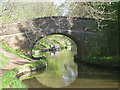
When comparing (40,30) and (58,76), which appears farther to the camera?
(40,30)

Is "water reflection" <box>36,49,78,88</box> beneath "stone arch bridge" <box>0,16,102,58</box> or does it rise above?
beneath

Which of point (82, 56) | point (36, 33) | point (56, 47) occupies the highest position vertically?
point (36, 33)

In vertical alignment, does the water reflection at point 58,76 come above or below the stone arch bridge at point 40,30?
below

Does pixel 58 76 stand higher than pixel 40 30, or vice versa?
pixel 40 30

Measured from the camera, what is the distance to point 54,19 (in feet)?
48.0

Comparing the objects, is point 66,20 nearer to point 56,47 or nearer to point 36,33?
point 36,33

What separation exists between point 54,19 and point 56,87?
A: 819 centimetres

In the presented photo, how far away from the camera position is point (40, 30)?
48.0 ft

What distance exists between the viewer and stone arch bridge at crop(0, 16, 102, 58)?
1468 cm

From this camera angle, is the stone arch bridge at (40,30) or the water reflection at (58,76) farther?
the stone arch bridge at (40,30)

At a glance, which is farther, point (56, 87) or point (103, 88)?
point (56, 87)

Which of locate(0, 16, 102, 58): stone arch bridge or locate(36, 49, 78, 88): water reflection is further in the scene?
locate(0, 16, 102, 58): stone arch bridge

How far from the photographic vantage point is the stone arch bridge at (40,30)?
14680mm

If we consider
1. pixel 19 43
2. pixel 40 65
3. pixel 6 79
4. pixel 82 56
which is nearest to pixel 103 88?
pixel 6 79
